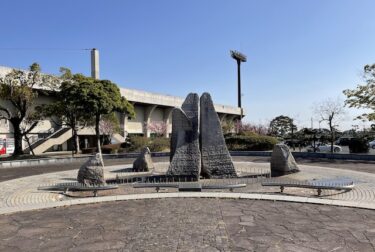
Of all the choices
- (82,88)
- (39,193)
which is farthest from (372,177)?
(82,88)

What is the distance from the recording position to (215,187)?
9805 mm

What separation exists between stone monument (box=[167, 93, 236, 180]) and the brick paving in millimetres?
4191

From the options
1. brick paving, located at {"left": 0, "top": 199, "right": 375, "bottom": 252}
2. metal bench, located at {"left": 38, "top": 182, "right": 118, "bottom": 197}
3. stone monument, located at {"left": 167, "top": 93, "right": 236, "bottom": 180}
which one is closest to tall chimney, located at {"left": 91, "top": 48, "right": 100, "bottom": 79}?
stone monument, located at {"left": 167, "top": 93, "right": 236, "bottom": 180}

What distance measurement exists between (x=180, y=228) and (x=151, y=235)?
1.97 ft

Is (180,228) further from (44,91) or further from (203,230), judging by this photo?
(44,91)

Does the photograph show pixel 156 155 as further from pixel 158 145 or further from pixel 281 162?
pixel 281 162

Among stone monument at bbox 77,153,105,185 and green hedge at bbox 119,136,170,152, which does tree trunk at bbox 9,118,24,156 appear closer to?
green hedge at bbox 119,136,170,152

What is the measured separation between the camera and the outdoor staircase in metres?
35.8

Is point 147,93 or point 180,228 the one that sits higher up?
point 147,93

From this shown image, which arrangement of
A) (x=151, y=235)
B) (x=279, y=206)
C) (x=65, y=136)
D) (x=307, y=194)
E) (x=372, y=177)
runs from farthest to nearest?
(x=65, y=136)
(x=372, y=177)
(x=307, y=194)
(x=279, y=206)
(x=151, y=235)

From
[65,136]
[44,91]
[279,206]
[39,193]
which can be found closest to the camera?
[279,206]

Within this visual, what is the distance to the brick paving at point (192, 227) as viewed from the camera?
5406 millimetres

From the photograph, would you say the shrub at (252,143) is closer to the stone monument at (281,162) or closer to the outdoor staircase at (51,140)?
the stone monument at (281,162)

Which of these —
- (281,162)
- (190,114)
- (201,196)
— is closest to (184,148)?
(190,114)
